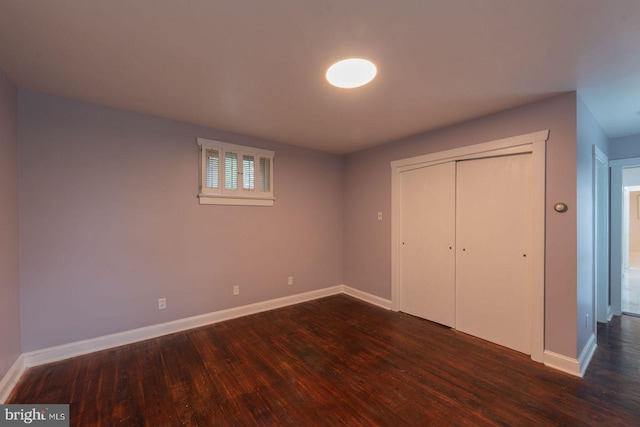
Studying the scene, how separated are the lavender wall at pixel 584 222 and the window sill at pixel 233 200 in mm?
3369

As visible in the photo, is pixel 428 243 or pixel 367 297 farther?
pixel 367 297

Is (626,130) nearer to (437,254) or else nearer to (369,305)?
(437,254)

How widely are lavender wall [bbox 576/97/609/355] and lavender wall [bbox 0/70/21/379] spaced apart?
4.61 m

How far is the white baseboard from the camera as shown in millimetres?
2252

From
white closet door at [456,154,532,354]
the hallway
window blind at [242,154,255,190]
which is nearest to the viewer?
white closet door at [456,154,532,354]

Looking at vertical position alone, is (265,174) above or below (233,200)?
above

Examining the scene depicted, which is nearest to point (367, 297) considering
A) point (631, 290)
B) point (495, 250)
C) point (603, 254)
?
point (495, 250)

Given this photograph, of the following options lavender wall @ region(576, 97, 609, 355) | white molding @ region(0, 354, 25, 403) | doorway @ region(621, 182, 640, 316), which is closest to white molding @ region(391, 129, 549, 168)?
lavender wall @ region(576, 97, 609, 355)

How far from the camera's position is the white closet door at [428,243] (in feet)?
10.6

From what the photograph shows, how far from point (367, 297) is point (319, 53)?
3518 millimetres

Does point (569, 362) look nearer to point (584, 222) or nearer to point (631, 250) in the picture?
point (584, 222)

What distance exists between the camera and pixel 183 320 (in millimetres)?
3141

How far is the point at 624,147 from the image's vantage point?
3.43 meters

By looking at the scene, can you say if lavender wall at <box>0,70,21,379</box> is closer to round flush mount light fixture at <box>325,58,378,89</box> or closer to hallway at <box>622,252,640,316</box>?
round flush mount light fixture at <box>325,58,378,89</box>
